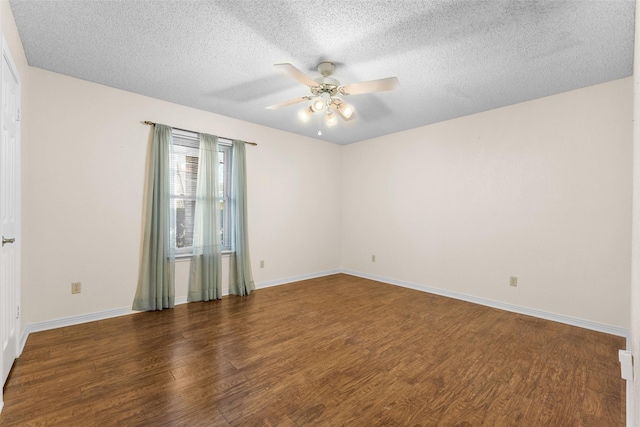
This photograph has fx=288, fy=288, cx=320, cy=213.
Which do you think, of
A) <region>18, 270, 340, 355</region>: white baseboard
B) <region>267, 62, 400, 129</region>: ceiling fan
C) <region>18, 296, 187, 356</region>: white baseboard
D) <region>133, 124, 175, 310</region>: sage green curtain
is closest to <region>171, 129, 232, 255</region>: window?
<region>133, 124, 175, 310</region>: sage green curtain

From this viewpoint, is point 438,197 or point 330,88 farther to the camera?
point 438,197

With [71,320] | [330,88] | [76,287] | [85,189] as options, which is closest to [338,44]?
[330,88]

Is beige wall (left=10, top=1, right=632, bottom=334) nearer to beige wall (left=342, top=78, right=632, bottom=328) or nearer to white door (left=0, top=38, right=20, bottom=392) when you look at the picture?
beige wall (left=342, top=78, right=632, bottom=328)

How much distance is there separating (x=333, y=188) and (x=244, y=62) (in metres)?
3.31

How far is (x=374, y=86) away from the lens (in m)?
2.35

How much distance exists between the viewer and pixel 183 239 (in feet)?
12.6

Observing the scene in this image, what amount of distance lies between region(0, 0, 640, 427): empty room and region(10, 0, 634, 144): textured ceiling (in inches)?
0.9

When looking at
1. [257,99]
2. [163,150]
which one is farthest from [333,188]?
[163,150]

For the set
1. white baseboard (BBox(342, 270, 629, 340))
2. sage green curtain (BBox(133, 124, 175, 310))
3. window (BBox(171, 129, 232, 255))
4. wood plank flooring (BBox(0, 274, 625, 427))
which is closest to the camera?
wood plank flooring (BBox(0, 274, 625, 427))

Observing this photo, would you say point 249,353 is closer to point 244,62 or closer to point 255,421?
point 255,421

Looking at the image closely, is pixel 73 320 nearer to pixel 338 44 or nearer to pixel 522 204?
pixel 338 44

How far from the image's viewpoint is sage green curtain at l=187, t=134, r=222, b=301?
12.5ft

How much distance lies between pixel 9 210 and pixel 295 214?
11.5ft

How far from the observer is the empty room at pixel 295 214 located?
1895 mm
